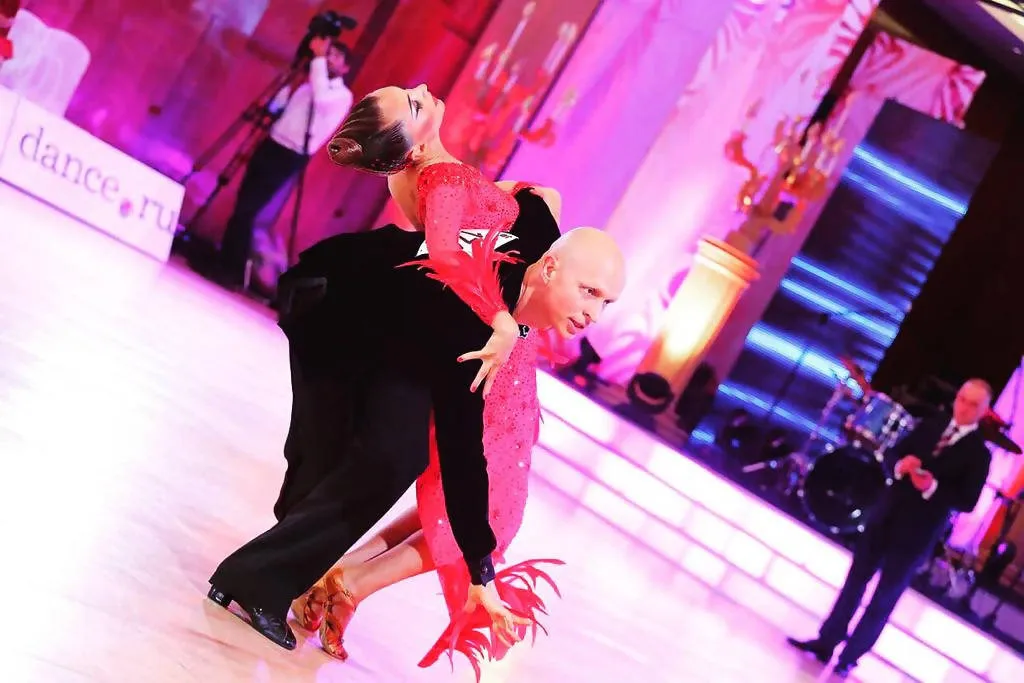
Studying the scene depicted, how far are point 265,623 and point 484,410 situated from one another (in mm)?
529

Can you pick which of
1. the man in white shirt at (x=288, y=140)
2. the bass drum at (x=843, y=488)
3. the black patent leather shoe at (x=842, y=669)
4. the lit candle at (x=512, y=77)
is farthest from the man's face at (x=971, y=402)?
Answer: the lit candle at (x=512, y=77)

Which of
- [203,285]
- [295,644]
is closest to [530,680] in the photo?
[295,644]

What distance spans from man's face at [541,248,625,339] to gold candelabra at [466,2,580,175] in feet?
20.6

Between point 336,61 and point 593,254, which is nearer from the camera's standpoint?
point 593,254

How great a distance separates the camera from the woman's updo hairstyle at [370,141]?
1899mm

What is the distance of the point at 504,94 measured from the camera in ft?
26.8

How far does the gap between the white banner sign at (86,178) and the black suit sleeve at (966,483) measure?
186 inches

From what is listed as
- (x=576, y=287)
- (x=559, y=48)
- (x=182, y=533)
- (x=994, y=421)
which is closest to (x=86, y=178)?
(x=559, y=48)

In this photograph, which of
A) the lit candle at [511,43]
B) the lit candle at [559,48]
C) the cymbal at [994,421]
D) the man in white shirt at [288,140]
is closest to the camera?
the cymbal at [994,421]

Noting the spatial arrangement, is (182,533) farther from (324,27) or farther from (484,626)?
(324,27)

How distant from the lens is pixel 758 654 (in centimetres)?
465

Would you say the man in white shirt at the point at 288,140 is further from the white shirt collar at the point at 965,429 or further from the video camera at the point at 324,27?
the white shirt collar at the point at 965,429

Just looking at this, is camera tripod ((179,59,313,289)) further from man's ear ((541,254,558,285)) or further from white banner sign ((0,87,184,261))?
man's ear ((541,254,558,285))

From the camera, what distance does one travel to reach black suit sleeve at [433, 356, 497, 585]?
Result: 1.90m
